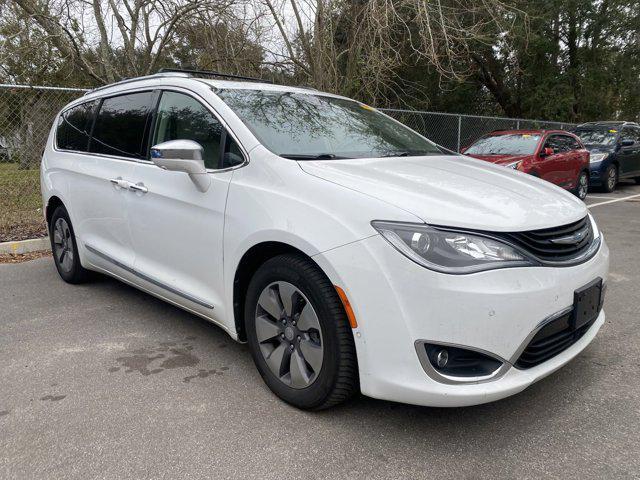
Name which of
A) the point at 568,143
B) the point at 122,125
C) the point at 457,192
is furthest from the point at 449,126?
the point at 457,192

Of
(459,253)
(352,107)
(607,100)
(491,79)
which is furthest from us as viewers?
(607,100)

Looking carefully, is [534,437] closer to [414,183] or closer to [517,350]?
[517,350]

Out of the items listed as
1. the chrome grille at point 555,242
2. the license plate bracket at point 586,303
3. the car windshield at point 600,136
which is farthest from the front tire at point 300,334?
the car windshield at point 600,136

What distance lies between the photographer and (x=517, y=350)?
2.21m

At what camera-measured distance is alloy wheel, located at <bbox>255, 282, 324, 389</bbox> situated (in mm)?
2523

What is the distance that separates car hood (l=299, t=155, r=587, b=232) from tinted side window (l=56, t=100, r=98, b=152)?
2.54m

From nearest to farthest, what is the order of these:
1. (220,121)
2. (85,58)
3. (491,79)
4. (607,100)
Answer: (220,121) → (85,58) → (491,79) → (607,100)

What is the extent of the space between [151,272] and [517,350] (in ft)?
7.68

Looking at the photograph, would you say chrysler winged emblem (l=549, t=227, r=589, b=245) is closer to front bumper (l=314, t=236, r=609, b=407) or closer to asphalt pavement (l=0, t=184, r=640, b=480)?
front bumper (l=314, t=236, r=609, b=407)

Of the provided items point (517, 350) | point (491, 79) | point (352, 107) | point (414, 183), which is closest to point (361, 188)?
point (414, 183)

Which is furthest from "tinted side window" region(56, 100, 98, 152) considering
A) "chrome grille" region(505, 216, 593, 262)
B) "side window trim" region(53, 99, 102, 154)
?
"chrome grille" region(505, 216, 593, 262)

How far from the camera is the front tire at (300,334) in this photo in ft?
7.84

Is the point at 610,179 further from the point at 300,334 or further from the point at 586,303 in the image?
the point at 300,334

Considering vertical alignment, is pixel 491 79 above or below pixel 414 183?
above
